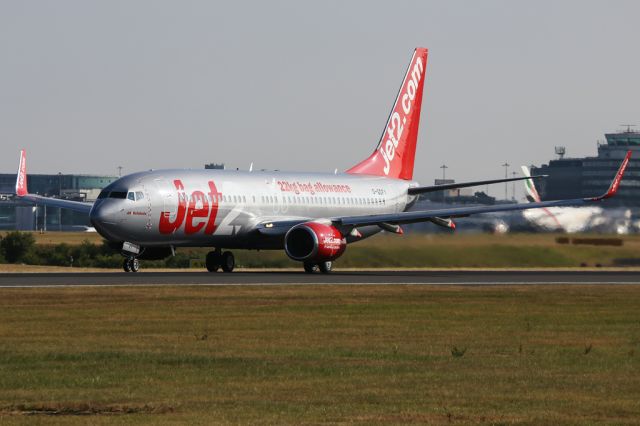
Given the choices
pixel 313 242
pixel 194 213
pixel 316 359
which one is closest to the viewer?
pixel 316 359

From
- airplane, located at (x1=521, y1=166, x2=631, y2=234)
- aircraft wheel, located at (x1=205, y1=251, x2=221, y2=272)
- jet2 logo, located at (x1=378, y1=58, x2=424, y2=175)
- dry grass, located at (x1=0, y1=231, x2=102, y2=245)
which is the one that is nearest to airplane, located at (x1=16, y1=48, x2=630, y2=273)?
aircraft wheel, located at (x1=205, y1=251, x2=221, y2=272)

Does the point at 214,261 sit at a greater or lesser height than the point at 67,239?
lesser

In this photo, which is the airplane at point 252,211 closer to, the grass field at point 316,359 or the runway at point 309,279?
the runway at point 309,279

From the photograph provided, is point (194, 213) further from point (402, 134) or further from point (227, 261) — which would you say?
point (402, 134)

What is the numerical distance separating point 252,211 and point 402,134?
51.5ft

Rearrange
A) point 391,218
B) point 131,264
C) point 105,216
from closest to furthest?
point 105,216, point 131,264, point 391,218

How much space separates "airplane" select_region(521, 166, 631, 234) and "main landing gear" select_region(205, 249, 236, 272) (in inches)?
633

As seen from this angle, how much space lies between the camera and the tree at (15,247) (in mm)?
85562

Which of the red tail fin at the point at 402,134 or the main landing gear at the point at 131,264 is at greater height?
the red tail fin at the point at 402,134

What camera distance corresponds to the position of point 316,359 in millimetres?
23531

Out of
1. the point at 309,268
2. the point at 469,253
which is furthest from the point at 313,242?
the point at 469,253

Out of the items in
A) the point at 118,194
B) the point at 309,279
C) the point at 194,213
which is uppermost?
the point at 118,194

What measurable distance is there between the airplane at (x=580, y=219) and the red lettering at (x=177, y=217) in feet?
65.5

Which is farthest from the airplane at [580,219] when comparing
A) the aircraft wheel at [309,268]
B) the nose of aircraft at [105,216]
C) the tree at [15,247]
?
the tree at [15,247]
